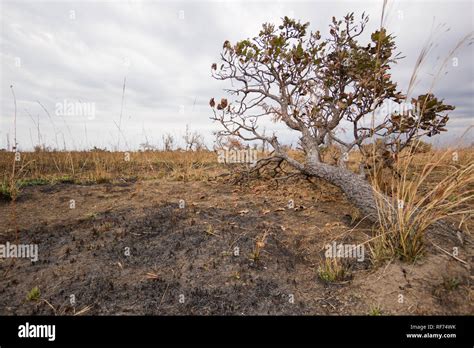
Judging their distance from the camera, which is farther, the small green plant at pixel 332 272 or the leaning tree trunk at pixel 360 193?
the leaning tree trunk at pixel 360 193

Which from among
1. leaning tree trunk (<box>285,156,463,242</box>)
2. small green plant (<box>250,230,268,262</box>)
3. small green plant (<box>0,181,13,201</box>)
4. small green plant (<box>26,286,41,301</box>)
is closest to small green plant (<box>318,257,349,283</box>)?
small green plant (<box>250,230,268,262</box>)

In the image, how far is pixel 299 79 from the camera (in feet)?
16.0

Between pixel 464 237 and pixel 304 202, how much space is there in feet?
6.11

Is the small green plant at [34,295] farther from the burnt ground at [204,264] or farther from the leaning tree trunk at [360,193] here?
the leaning tree trunk at [360,193]

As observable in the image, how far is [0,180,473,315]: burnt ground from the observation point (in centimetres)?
210

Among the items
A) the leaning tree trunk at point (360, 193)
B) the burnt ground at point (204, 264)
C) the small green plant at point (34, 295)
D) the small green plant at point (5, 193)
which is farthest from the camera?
the small green plant at point (5, 193)

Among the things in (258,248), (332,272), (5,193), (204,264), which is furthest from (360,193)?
(5,193)

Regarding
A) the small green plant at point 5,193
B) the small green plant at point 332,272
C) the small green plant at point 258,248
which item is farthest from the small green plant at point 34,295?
the small green plant at point 5,193

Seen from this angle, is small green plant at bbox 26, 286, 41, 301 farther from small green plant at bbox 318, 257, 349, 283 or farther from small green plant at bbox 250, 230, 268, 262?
small green plant at bbox 318, 257, 349, 283

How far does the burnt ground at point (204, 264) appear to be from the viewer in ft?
6.88

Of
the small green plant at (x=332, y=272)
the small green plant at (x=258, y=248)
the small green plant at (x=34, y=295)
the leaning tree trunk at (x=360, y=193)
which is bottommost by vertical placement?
the small green plant at (x=34, y=295)

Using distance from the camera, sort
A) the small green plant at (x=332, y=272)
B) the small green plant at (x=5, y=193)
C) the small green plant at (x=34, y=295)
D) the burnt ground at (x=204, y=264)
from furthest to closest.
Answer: the small green plant at (x=5, y=193), the small green plant at (x=332, y=272), the small green plant at (x=34, y=295), the burnt ground at (x=204, y=264)
